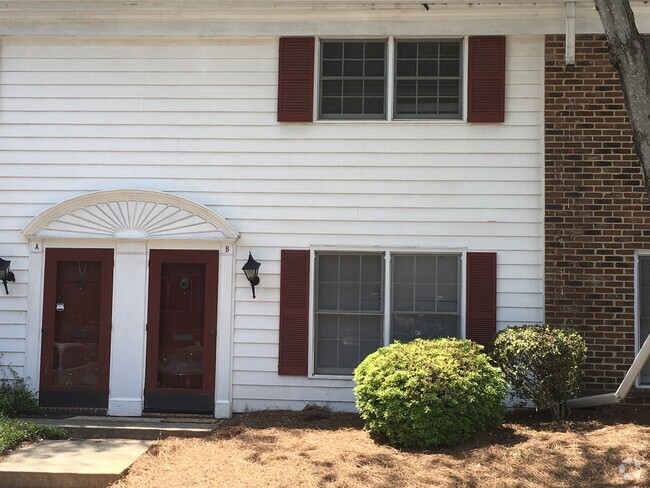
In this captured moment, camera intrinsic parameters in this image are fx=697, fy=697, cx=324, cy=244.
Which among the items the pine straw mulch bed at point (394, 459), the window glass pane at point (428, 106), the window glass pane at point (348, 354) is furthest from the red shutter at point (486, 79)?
the pine straw mulch bed at point (394, 459)

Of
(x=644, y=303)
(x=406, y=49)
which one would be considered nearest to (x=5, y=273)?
(x=406, y=49)

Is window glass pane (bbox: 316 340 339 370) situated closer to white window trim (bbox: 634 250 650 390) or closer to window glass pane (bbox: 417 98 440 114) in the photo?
window glass pane (bbox: 417 98 440 114)

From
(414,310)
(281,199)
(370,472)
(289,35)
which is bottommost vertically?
(370,472)

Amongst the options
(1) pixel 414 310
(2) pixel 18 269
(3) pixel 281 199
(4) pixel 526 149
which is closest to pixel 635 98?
(4) pixel 526 149

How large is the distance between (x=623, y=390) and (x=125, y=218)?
6258 millimetres

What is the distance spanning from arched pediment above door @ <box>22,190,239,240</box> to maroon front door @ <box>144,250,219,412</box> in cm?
31

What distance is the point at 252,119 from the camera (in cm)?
898

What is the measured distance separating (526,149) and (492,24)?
164 centimetres

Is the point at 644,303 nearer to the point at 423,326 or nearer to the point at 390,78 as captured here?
the point at 423,326

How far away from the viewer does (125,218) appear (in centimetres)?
892

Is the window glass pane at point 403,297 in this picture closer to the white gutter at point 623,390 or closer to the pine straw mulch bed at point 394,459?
the pine straw mulch bed at point 394,459

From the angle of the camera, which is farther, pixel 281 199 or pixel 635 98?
pixel 281 199

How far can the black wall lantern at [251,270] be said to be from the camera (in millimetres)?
8641

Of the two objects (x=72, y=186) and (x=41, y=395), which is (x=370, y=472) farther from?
(x=72, y=186)
